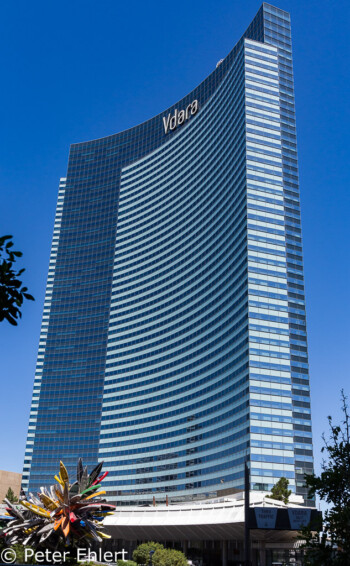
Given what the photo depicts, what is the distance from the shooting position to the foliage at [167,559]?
68000mm

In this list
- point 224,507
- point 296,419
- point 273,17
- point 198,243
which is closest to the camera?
point 224,507

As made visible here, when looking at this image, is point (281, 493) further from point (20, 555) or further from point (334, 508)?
point (334, 508)

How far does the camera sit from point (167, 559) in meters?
68.2

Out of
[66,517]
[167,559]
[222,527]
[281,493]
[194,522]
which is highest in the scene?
[281,493]

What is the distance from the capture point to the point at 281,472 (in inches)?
4493

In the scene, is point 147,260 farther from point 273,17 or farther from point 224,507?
point 224,507

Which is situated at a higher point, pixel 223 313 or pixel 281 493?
pixel 223 313

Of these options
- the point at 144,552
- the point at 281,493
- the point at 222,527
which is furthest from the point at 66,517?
the point at 281,493

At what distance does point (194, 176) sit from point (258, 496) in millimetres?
103103

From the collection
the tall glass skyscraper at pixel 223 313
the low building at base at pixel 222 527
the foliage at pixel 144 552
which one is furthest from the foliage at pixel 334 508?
the tall glass skyscraper at pixel 223 313

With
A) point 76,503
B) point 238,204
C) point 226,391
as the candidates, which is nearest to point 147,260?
point 238,204

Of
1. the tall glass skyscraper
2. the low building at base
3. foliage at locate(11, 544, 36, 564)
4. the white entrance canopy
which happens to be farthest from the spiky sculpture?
the tall glass skyscraper

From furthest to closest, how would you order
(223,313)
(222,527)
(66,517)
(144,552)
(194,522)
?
1. (223,313)
2. (194,522)
3. (222,527)
4. (144,552)
5. (66,517)

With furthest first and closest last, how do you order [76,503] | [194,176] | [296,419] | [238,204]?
[194,176] → [238,204] → [296,419] → [76,503]
